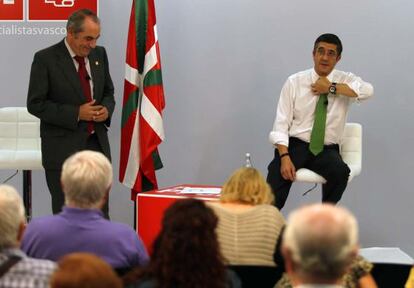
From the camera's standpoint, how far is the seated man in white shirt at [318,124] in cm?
487

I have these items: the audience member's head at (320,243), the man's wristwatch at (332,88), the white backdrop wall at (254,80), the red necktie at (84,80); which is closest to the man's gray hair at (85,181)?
the audience member's head at (320,243)

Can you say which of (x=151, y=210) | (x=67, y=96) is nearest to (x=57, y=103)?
(x=67, y=96)

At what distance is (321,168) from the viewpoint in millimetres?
4852

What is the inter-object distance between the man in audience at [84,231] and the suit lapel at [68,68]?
2.04 m

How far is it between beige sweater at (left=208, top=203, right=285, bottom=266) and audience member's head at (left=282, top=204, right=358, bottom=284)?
1.05 m

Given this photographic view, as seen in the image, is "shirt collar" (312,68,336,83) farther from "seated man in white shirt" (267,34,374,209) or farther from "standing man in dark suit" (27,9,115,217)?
"standing man in dark suit" (27,9,115,217)

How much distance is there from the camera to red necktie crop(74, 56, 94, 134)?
4.66m

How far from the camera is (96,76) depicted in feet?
15.5

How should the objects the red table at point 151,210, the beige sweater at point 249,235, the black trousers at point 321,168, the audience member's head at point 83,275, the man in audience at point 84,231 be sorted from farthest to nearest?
the black trousers at point 321,168
the red table at point 151,210
the beige sweater at point 249,235
the man in audience at point 84,231
the audience member's head at point 83,275

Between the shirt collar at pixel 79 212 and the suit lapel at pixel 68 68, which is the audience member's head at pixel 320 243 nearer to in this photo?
the shirt collar at pixel 79 212

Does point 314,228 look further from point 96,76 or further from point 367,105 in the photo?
point 367,105

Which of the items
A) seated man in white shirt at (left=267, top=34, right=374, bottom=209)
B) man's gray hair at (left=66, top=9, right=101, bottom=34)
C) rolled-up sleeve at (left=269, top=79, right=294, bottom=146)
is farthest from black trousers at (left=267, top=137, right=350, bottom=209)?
man's gray hair at (left=66, top=9, right=101, bottom=34)

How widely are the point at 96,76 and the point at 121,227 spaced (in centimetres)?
232

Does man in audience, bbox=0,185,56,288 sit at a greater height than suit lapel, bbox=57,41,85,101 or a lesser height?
lesser
